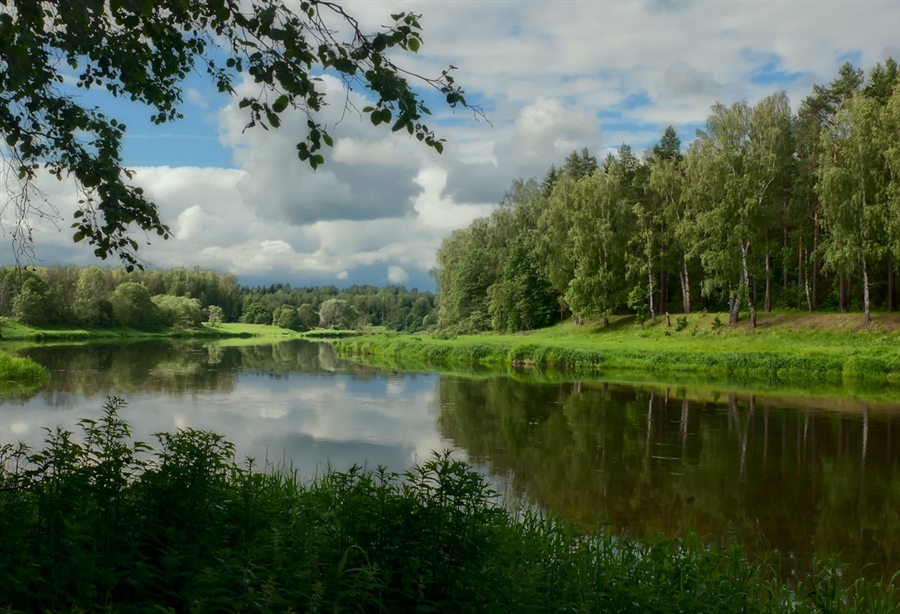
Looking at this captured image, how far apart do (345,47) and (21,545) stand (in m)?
3.35

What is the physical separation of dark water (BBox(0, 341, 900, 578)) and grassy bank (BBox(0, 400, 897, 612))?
222 centimetres

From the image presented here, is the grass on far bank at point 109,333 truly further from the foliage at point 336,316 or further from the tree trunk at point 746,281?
the tree trunk at point 746,281

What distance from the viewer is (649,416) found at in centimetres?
1859

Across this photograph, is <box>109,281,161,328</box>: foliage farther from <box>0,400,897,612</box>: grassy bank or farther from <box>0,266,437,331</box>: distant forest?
<box>0,400,897,612</box>: grassy bank

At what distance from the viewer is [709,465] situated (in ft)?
42.3

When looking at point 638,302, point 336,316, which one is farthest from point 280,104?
point 336,316

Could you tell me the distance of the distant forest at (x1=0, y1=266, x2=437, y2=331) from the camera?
219 ft

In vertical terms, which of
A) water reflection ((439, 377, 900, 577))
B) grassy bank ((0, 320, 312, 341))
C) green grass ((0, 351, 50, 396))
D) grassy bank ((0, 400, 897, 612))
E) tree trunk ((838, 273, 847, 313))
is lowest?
water reflection ((439, 377, 900, 577))

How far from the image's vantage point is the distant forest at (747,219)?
3138 cm

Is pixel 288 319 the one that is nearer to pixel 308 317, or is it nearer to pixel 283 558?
pixel 308 317

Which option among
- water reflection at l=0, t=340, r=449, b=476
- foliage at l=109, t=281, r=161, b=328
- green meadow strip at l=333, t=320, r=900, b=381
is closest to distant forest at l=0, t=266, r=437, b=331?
foliage at l=109, t=281, r=161, b=328

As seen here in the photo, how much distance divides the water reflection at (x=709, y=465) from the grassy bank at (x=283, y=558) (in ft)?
7.17

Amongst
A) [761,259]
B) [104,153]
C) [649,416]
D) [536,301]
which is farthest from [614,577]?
[536,301]

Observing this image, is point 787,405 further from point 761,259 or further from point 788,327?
point 761,259
